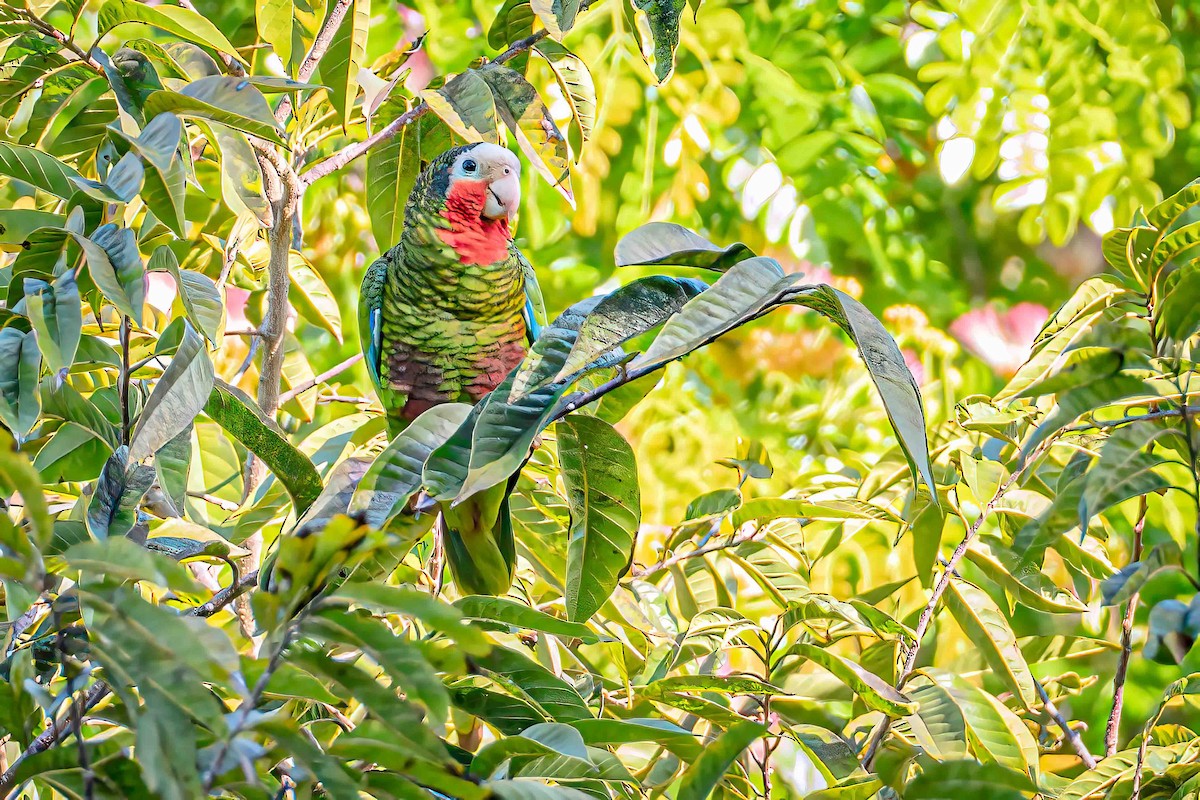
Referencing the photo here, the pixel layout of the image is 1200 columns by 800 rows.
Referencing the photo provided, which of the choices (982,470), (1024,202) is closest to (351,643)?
(982,470)

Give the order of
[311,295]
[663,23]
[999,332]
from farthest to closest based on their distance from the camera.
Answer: [999,332] < [311,295] < [663,23]

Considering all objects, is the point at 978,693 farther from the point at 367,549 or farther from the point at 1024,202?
the point at 1024,202

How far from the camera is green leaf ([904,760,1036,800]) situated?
333 millimetres

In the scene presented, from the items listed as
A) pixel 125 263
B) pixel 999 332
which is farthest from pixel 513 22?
pixel 999 332

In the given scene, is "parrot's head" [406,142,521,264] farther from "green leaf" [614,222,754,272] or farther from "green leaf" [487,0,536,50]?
"green leaf" [614,222,754,272]

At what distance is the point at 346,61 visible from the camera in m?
0.65

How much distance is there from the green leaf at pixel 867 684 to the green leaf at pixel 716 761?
17 cm

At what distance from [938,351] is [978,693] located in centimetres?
136

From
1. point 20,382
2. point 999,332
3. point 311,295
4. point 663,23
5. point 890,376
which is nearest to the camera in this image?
point 890,376

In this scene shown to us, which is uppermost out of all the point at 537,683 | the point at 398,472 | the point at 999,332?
the point at 398,472

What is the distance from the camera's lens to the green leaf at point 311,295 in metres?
0.88

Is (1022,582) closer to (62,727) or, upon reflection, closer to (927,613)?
(927,613)

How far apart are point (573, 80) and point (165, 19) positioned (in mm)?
281

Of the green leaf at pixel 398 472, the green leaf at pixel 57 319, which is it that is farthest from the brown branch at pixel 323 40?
the green leaf at pixel 398 472
